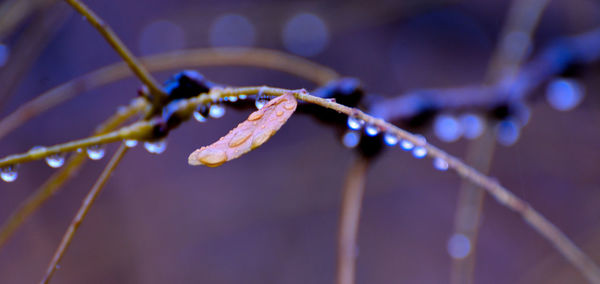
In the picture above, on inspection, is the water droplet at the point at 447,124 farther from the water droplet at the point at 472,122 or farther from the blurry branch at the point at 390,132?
the blurry branch at the point at 390,132

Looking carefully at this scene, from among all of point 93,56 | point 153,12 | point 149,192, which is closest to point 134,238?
point 149,192

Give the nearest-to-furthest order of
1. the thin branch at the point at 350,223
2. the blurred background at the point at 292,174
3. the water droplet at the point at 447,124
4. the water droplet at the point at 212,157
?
the water droplet at the point at 212,157 → the thin branch at the point at 350,223 → the water droplet at the point at 447,124 → the blurred background at the point at 292,174

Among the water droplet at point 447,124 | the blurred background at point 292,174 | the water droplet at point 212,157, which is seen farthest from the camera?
the blurred background at point 292,174

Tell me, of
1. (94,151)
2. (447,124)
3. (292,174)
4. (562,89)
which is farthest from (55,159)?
(292,174)

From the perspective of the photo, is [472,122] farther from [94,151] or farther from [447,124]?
[94,151]

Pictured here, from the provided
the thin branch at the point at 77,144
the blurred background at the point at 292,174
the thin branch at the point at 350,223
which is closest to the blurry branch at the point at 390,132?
the thin branch at the point at 77,144

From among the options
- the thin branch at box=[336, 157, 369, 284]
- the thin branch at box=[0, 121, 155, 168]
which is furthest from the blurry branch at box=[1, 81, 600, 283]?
the thin branch at box=[336, 157, 369, 284]

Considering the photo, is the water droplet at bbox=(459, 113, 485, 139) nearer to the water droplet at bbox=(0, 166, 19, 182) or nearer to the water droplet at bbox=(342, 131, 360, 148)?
the water droplet at bbox=(342, 131, 360, 148)
